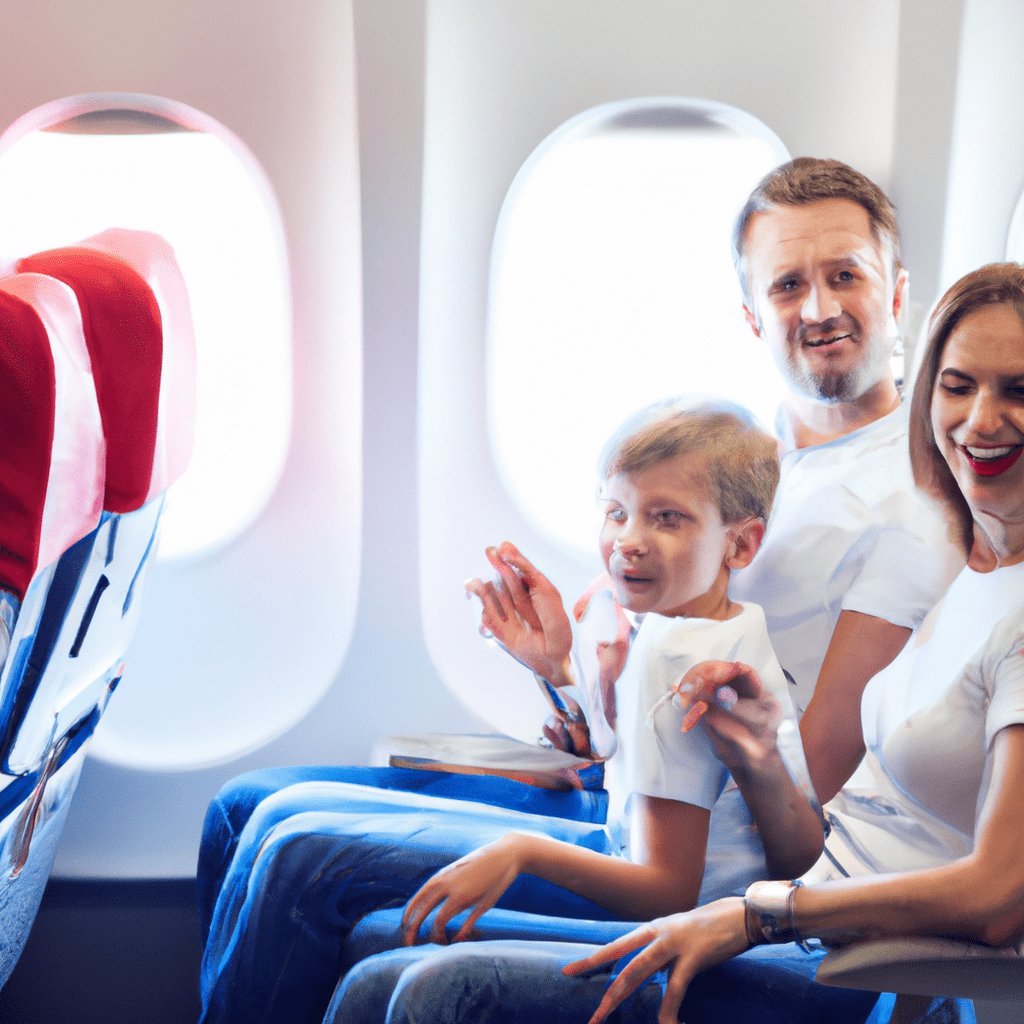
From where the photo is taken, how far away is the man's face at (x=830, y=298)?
3.70 feet

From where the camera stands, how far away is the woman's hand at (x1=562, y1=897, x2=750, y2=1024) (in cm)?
83

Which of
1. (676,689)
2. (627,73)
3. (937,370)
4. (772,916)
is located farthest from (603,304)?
(772,916)

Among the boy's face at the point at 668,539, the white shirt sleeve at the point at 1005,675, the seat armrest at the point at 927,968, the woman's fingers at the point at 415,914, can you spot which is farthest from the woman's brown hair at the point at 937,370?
the woman's fingers at the point at 415,914

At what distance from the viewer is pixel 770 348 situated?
119 centimetres

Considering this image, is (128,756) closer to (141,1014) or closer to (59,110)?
(141,1014)

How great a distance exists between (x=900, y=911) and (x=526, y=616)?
0.59 metres

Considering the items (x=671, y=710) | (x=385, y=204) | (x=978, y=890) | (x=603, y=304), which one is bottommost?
(x=978, y=890)

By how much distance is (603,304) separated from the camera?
1592 mm

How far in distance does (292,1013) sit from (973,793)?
2.34 ft

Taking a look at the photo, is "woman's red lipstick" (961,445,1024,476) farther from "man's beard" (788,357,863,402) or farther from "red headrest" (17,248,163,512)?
"red headrest" (17,248,163,512)

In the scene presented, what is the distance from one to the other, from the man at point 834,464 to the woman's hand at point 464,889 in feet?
1.24

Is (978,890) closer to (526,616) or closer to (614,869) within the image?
(614,869)

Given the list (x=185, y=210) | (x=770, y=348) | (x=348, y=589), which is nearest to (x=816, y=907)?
(x=770, y=348)

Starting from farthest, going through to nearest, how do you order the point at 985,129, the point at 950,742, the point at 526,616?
the point at 985,129
the point at 526,616
the point at 950,742
